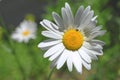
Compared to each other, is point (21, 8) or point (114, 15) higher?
point (21, 8)

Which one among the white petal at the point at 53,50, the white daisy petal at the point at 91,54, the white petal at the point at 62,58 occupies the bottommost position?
the white daisy petal at the point at 91,54

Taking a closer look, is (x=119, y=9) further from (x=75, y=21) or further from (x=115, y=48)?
(x=75, y=21)

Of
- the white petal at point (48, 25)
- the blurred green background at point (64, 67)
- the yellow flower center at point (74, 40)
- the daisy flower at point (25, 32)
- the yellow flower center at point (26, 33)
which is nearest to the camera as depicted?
the white petal at point (48, 25)

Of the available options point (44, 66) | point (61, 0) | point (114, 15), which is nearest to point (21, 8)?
point (44, 66)

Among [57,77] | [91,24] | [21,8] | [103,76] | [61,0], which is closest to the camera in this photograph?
[91,24]

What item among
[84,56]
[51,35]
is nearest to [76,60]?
[84,56]

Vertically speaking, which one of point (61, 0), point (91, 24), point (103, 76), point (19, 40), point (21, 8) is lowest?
point (103, 76)

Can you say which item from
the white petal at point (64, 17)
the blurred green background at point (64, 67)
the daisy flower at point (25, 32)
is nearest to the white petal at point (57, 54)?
the white petal at point (64, 17)

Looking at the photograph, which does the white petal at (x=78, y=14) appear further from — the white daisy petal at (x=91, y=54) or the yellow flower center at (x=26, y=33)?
the yellow flower center at (x=26, y=33)
